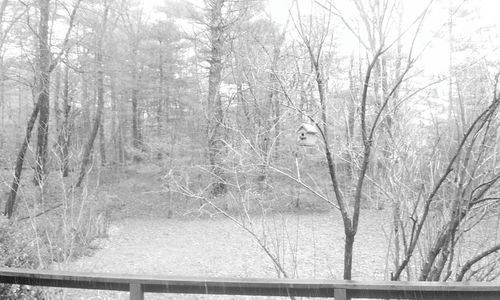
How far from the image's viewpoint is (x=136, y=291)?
1859 millimetres

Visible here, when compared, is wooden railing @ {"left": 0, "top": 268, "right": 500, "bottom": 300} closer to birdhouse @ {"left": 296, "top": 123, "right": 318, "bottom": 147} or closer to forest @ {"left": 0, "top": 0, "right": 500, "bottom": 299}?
forest @ {"left": 0, "top": 0, "right": 500, "bottom": 299}

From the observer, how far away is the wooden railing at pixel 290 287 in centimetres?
170

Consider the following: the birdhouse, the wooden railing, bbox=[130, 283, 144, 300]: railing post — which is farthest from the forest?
bbox=[130, 283, 144, 300]: railing post

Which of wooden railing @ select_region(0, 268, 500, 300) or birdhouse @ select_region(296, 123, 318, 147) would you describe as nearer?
wooden railing @ select_region(0, 268, 500, 300)

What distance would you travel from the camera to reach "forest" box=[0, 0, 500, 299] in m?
2.58

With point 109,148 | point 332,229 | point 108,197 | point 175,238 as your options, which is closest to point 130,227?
point 108,197

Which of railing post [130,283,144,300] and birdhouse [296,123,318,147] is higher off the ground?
birdhouse [296,123,318,147]

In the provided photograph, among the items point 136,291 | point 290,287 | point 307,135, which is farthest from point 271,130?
point 136,291

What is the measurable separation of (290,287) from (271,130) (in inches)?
57.4

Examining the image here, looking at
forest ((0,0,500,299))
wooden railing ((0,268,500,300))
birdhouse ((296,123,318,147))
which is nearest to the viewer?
wooden railing ((0,268,500,300))

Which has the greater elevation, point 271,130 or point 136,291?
point 271,130

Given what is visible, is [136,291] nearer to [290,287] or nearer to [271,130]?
[290,287]

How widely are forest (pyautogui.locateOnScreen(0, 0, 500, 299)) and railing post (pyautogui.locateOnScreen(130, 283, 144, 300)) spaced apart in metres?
1.32

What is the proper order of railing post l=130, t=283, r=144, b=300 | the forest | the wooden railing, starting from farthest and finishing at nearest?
1. the forest
2. railing post l=130, t=283, r=144, b=300
3. the wooden railing
